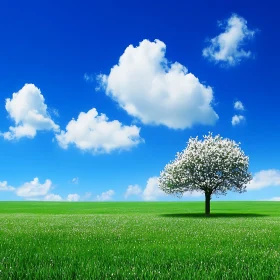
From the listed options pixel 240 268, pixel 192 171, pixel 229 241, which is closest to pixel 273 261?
pixel 240 268

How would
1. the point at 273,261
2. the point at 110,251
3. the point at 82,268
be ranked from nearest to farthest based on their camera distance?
1. the point at 82,268
2. the point at 273,261
3. the point at 110,251

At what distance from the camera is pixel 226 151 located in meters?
57.4

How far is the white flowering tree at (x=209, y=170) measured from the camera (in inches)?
2213

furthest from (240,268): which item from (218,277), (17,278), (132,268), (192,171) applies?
(192,171)

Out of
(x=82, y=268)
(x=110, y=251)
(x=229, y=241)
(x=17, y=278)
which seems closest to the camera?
(x=17, y=278)

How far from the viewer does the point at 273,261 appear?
12.4 meters

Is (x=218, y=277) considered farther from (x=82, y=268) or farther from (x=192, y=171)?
(x=192, y=171)

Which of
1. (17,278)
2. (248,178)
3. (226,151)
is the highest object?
(226,151)

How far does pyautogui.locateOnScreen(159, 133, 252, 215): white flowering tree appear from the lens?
184ft

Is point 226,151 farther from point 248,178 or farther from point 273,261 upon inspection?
point 273,261

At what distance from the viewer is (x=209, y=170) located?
185 ft

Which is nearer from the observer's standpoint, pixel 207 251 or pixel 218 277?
pixel 218 277

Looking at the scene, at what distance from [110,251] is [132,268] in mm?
3557

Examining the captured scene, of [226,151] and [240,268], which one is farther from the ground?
Answer: [226,151]
